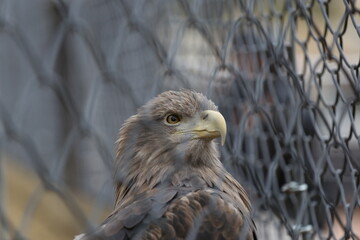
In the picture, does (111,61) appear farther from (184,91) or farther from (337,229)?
(337,229)

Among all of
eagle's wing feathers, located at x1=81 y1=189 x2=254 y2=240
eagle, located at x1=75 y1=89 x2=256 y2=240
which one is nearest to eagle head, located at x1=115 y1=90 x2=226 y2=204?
eagle, located at x1=75 y1=89 x2=256 y2=240

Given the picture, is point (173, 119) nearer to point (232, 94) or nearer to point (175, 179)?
point (175, 179)

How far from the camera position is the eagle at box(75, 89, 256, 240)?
2326 mm

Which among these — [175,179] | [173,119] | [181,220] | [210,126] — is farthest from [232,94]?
[181,220]

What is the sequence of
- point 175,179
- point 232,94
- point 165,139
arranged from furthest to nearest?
point 232,94 → point 165,139 → point 175,179

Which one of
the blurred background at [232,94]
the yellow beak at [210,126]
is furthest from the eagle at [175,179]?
the blurred background at [232,94]

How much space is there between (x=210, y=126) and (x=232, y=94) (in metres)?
0.92

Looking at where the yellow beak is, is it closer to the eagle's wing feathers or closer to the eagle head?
the eagle head

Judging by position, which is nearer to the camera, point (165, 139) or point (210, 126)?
point (210, 126)

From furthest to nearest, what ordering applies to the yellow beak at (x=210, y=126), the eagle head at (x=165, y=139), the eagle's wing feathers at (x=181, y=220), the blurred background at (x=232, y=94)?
the eagle head at (x=165, y=139)
the yellow beak at (x=210, y=126)
the eagle's wing feathers at (x=181, y=220)
the blurred background at (x=232, y=94)

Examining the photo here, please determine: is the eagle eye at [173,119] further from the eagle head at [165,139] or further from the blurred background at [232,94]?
the blurred background at [232,94]

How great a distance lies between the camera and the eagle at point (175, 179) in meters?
2.33

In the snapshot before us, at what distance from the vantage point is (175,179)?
8.74 feet

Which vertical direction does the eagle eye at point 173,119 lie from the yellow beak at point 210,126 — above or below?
above
